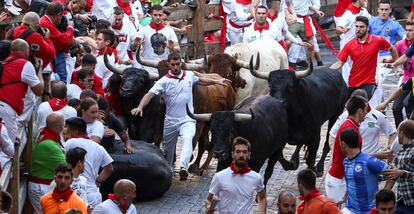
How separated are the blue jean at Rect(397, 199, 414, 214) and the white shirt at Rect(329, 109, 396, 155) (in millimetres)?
2298

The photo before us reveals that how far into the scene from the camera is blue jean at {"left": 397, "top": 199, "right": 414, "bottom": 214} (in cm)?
1620

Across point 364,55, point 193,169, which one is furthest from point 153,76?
point 364,55

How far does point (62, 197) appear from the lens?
50.1ft

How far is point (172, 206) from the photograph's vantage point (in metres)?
Answer: 19.7

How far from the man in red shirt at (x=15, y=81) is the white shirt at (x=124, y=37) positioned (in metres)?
7.05

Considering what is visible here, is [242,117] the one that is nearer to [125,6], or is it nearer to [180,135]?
[180,135]

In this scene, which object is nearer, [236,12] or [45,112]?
[45,112]

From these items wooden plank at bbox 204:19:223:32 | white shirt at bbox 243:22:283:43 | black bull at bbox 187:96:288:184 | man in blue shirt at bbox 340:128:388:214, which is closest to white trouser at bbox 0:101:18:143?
black bull at bbox 187:96:288:184

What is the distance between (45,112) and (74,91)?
194cm

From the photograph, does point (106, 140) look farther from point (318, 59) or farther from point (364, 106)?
point (318, 59)

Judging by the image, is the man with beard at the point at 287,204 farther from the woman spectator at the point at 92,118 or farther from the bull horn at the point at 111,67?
the bull horn at the point at 111,67

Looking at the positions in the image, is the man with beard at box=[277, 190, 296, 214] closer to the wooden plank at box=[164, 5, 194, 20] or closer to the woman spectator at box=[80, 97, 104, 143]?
the woman spectator at box=[80, 97, 104, 143]

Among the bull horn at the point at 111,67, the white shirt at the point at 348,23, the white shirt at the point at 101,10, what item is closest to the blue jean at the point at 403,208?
the bull horn at the point at 111,67

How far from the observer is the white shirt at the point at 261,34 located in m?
A: 26.4
